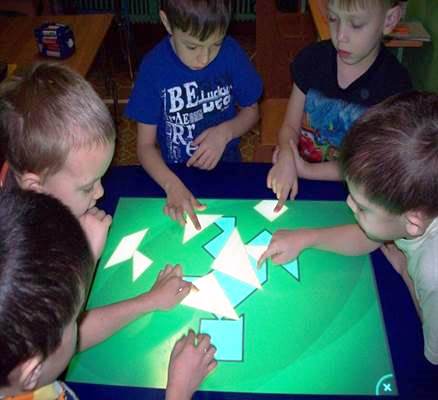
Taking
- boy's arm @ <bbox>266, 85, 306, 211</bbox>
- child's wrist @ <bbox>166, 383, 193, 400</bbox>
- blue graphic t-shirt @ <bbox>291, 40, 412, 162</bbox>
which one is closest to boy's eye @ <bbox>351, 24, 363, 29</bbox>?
blue graphic t-shirt @ <bbox>291, 40, 412, 162</bbox>

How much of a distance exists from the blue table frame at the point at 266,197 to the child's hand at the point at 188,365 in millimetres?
25

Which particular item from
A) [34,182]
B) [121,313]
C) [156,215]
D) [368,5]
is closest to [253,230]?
[156,215]

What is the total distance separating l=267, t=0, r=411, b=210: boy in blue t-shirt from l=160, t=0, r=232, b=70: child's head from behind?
0.85 ft

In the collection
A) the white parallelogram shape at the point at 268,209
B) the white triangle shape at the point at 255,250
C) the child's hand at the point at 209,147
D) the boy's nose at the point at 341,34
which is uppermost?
the boy's nose at the point at 341,34

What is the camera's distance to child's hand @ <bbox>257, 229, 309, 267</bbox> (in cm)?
98

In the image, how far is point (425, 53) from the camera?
2.04 meters

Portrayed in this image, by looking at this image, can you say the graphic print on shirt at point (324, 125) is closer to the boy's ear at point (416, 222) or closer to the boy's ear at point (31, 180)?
the boy's ear at point (416, 222)

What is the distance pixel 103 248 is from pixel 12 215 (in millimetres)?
470

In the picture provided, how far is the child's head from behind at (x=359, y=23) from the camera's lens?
114 cm

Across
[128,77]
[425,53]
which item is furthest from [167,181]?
[128,77]

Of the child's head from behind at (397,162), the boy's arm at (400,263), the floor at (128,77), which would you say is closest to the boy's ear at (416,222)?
the child's head from behind at (397,162)

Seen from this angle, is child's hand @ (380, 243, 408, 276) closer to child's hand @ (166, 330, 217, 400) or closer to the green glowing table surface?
the green glowing table surface

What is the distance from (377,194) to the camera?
2.67ft

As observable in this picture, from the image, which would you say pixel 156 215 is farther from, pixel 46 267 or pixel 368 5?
pixel 368 5
